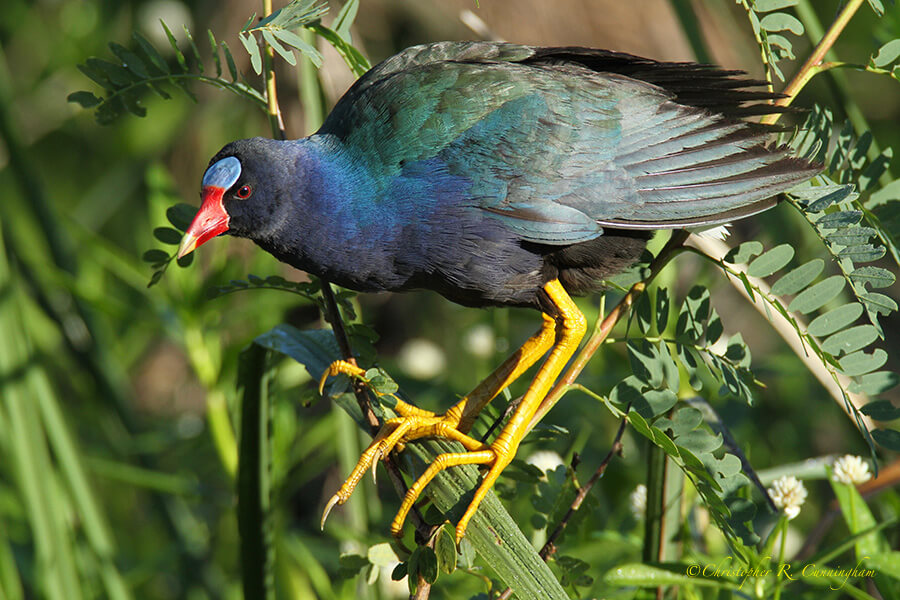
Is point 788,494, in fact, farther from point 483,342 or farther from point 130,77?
point 130,77

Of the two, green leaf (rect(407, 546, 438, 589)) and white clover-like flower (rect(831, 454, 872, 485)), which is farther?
white clover-like flower (rect(831, 454, 872, 485))

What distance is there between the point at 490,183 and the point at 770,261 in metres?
0.49

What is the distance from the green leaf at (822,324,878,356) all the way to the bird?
11.1 inches

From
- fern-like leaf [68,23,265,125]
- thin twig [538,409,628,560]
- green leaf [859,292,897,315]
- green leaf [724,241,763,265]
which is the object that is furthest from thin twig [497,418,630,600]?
fern-like leaf [68,23,265,125]

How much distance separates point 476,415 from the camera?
67.6 inches

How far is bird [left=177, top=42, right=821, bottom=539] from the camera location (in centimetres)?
158

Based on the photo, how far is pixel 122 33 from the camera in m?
4.39

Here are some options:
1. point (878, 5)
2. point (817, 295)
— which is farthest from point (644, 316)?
point (878, 5)

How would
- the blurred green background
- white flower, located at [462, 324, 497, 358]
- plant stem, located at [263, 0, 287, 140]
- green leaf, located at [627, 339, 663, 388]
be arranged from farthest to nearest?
white flower, located at [462, 324, 497, 358]
the blurred green background
plant stem, located at [263, 0, 287, 140]
green leaf, located at [627, 339, 663, 388]

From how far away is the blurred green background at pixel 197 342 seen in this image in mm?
1999

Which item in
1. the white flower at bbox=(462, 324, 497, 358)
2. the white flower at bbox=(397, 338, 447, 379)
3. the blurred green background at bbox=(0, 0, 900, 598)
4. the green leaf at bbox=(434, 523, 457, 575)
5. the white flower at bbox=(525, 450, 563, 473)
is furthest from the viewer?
the white flower at bbox=(397, 338, 447, 379)

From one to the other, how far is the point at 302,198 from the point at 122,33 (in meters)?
3.24

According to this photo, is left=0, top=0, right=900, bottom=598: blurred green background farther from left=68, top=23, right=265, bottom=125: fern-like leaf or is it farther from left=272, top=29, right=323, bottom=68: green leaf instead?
left=272, top=29, right=323, bottom=68: green leaf

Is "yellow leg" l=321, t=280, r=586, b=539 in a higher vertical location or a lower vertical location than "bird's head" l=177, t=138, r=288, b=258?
lower
